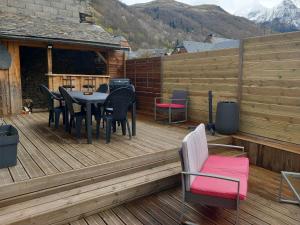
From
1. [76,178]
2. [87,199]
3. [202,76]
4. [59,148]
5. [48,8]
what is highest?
[48,8]

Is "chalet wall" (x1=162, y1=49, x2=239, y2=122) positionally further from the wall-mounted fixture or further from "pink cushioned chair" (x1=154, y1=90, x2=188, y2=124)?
the wall-mounted fixture

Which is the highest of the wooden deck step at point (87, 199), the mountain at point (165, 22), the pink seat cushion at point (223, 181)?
the mountain at point (165, 22)

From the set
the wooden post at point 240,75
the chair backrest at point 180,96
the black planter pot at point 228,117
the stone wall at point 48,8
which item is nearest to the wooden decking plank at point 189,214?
the black planter pot at point 228,117

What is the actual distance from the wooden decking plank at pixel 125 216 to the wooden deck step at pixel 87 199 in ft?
0.25

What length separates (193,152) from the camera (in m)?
2.61

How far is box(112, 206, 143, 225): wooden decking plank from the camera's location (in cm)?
254

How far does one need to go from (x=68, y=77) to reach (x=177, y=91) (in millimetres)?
3261

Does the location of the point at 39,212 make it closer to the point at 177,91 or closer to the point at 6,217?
the point at 6,217

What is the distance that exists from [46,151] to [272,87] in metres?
3.84

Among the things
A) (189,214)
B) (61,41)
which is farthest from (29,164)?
(61,41)

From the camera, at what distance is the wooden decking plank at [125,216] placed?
2.54 meters

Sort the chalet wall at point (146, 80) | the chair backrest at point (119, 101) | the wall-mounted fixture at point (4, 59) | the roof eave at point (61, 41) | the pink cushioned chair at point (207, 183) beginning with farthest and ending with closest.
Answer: the chalet wall at point (146, 80) → the wall-mounted fixture at point (4, 59) → the roof eave at point (61, 41) → the chair backrest at point (119, 101) → the pink cushioned chair at point (207, 183)

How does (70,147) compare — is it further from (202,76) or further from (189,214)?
(202,76)

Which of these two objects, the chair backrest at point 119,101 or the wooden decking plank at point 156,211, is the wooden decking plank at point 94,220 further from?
the chair backrest at point 119,101
